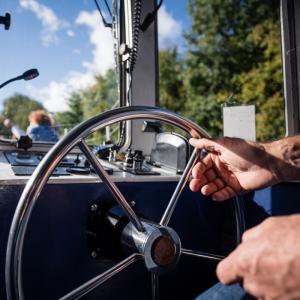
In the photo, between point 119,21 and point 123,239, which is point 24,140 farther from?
point 123,239

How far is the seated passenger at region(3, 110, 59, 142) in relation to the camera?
1559 millimetres

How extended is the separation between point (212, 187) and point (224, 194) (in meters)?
0.04

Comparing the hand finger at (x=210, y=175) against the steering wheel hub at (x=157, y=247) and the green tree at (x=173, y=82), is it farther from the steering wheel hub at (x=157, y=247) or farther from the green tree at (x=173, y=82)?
the green tree at (x=173, y=82)

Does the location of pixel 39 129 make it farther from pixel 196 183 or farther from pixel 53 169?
pixel 53 169

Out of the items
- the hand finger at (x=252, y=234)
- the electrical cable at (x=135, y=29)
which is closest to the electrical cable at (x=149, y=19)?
the electrical cable at (x=135, y=29)

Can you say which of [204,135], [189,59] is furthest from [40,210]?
[189,59]

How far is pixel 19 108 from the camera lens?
1.85 meters

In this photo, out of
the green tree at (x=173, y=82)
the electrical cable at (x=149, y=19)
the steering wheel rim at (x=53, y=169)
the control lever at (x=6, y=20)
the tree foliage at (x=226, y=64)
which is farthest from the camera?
the green tree at (x=173, y=82)

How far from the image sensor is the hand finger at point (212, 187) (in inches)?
35.4

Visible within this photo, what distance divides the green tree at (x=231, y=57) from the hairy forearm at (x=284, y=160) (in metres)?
Answer: 6.94

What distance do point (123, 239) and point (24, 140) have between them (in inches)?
34.8

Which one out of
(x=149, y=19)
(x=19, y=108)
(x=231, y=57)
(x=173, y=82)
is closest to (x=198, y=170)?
(x=149, y=19)

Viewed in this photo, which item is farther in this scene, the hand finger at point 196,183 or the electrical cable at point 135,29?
the electrical cable at point 135,29

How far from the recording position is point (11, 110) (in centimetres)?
166
